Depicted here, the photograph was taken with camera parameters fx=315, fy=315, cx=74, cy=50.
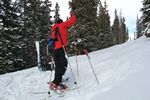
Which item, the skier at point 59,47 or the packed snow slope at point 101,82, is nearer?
the packed snow slope at point 101,82

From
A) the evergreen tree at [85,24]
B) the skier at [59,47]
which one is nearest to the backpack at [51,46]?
the skier at [59,47]

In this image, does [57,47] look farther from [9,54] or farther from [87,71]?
[9,54]

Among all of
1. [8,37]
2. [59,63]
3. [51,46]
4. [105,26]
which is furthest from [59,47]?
[105,26]

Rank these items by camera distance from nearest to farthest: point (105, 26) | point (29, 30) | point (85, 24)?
1. point (85, 24)
2. point (29, 30)
3. point (105, 26)

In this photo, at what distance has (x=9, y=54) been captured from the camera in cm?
2914

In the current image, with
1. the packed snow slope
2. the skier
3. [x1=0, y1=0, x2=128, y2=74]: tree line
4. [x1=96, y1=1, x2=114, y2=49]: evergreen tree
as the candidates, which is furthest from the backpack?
[x1=96, y1=1, x2=114, y2=49]: evergreen tree

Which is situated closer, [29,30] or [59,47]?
[59,47]

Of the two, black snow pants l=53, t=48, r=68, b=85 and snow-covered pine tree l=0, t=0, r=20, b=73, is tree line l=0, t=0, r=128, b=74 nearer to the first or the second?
snow-covered pine tree l=0, t=0, r=20, b=73

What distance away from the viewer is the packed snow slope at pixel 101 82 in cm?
874

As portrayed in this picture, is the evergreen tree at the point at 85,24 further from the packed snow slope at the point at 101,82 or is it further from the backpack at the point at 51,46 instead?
the backpack at the point at 51,46

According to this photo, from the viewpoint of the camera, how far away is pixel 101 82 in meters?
10.2

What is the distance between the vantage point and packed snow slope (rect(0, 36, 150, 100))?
8.74m

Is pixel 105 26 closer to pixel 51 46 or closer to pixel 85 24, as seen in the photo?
pixel 85 24

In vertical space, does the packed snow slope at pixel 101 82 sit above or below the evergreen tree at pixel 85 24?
below
